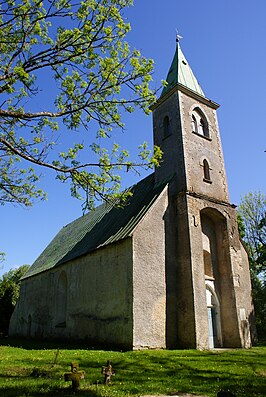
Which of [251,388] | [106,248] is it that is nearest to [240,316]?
[106,248]

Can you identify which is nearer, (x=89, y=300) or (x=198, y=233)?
(x=198, y=233)

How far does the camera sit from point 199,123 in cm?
2108

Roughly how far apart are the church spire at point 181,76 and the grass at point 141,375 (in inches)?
629

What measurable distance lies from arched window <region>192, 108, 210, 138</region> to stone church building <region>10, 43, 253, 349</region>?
67mm

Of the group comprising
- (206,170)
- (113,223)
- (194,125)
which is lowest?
(113,223)

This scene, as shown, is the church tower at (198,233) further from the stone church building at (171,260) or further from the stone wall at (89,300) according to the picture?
the stone wall at (89,300)

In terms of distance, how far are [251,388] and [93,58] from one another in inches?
381

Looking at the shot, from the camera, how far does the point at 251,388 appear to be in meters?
7.08

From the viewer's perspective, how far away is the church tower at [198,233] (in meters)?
15.2

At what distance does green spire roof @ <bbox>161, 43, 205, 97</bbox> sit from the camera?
840 inches

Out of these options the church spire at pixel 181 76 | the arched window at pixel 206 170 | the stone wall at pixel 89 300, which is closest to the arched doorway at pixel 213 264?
the arched window at pixel 206 170

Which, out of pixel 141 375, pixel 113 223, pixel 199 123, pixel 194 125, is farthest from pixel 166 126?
pixel 141 375

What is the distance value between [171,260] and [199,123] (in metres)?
9.67

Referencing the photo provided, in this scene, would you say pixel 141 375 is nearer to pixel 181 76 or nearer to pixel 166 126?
pixel 166 126
